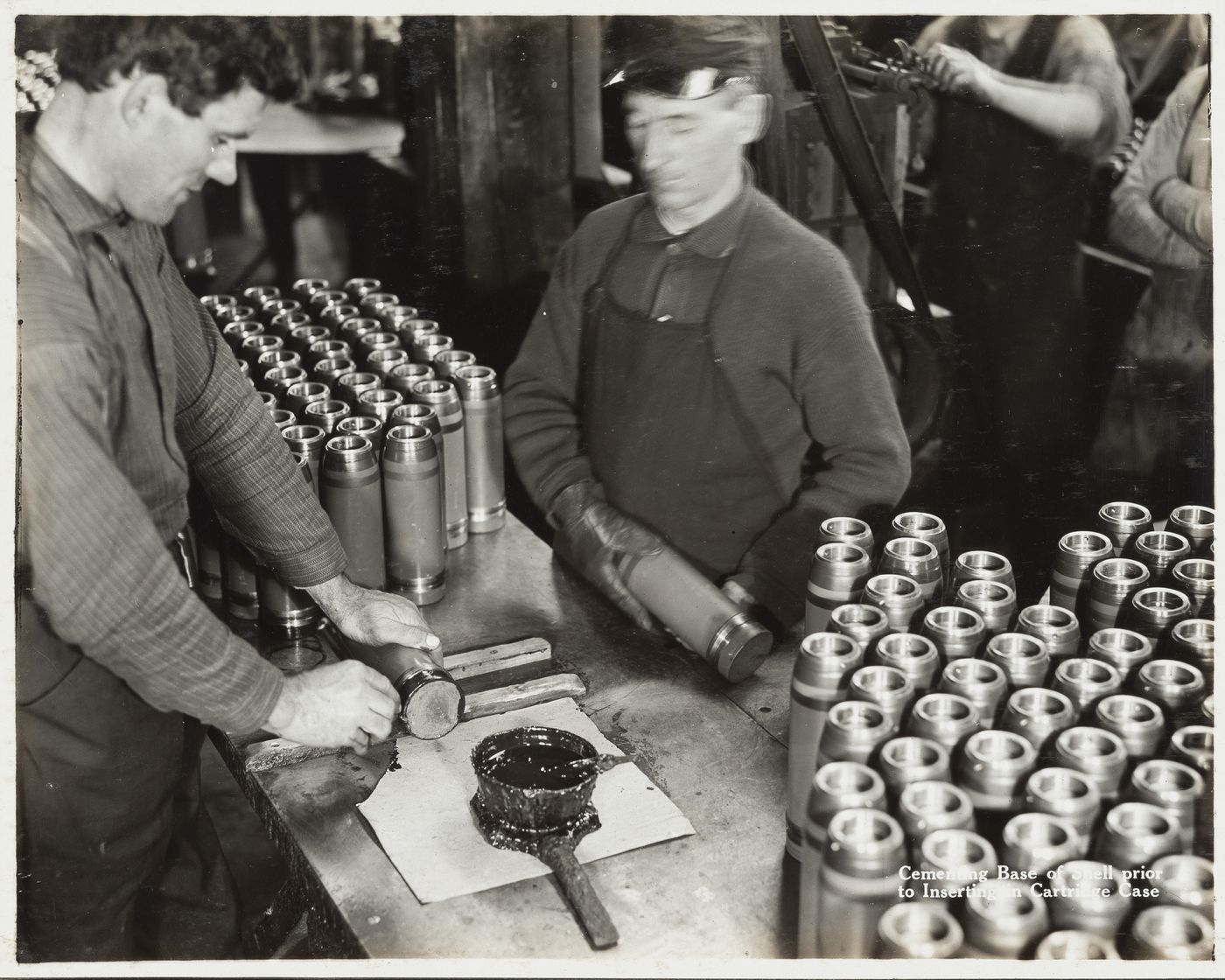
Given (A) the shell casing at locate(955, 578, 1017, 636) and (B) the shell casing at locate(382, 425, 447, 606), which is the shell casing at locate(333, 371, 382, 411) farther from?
(A) the shell casing at locate(955, 578, 1017, 636)

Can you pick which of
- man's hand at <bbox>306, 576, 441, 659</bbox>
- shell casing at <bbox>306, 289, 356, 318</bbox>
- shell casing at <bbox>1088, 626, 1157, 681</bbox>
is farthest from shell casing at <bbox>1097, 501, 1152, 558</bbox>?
shell casing at <bbox>306, 289, 356, 318</bbox>

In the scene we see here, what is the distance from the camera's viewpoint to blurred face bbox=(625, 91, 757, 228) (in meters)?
2.75

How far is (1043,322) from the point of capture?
4.55 metres

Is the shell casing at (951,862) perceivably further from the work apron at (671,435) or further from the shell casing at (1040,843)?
the work apron at (671,435)

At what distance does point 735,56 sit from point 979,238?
2270 millimetres

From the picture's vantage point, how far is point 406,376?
3031 mm

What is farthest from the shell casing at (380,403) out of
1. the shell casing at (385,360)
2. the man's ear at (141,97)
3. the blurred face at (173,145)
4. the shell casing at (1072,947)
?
the shell casing at (1072,947)

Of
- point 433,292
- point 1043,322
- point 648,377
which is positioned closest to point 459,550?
point 648,377

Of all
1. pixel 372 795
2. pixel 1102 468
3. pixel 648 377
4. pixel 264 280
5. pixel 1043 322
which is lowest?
pixel 264 280

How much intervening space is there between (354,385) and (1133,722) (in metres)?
1.84

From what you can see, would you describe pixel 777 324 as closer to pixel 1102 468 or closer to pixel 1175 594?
pixel 1175 594

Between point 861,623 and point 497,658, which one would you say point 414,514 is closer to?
point 497,658

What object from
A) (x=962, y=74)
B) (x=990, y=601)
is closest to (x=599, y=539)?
(x=990, y=601)

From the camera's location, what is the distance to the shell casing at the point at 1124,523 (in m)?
2.29
